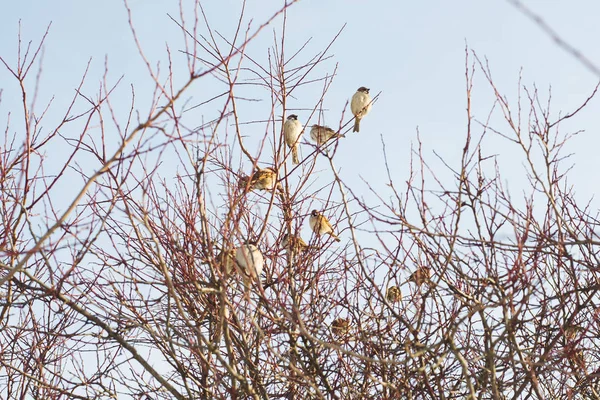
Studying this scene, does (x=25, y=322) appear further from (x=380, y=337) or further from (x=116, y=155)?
(x=116, y=155)

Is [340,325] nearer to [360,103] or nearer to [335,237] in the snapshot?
[335,237]

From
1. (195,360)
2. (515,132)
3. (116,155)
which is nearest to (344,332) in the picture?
(195,360)

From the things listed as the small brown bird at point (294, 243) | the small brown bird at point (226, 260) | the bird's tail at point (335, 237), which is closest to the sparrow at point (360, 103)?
the bird's tail at point (335, 237)

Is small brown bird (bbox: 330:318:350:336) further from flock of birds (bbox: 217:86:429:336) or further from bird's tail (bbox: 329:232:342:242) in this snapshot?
bird's tail (bbox: 329:232:342:242)

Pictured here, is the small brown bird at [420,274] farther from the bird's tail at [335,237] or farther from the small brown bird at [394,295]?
the bird's tail at [335,237]

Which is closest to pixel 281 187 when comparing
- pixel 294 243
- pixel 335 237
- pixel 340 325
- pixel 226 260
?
pixel 294 243

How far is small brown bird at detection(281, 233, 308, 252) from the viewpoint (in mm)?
4665

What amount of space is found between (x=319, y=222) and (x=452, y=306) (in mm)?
1129

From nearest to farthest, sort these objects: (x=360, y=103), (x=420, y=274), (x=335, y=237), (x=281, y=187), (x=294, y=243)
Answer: (x=420, y=274), (x=294, y=243), (x=281, y=187), (x=335, y=237), (x=360, y=103)

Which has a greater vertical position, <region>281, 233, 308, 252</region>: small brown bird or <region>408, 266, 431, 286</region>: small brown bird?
<region>281, 233, 308, 252</region>: small brown bird

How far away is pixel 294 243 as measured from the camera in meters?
4.71

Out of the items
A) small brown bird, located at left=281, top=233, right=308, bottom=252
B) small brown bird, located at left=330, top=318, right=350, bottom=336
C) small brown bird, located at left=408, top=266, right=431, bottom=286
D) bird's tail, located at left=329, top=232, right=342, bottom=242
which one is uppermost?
bird's tail, located at left=329, top=232, right=342, bottom=242

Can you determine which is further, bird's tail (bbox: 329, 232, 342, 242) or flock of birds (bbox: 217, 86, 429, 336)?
bird's tail (bbox: 329, 232, 342, 242)

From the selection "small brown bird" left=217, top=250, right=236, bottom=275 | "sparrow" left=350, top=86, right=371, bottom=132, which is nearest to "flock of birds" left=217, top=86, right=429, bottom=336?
"sparrow" left=350, top=86, right=371, bottom=132
